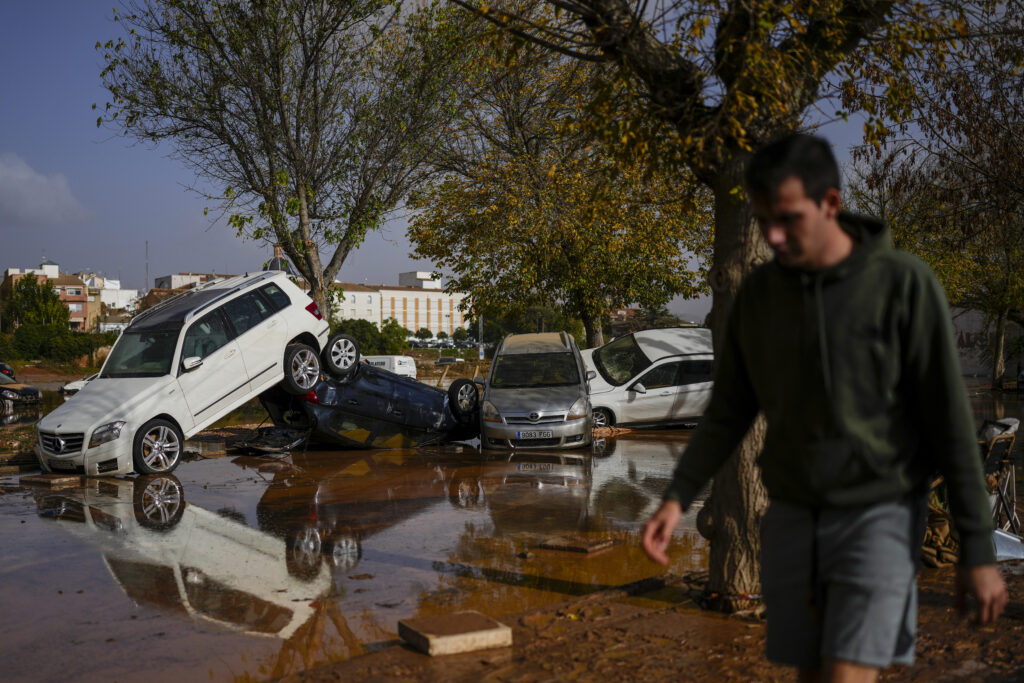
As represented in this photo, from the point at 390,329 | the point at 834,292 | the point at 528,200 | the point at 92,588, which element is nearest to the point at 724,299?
the point at 834,292

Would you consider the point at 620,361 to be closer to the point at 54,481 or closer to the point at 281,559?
the point at 54,481

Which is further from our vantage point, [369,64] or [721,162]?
[369,64]

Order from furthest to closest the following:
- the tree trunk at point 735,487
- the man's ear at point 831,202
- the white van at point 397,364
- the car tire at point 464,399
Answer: the white van at point 397,364, the car tire at point 464,399, the tree trunk at point 735,487, the man's ear at point 831,202

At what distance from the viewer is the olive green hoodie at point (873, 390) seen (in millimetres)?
2293

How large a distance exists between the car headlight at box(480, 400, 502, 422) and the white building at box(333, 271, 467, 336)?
15293 centimetres

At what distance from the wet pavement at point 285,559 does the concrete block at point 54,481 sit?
0.19 m

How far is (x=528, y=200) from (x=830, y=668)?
2012 cm

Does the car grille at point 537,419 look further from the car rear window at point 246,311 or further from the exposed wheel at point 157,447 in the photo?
the exposed wheel at point 157,447

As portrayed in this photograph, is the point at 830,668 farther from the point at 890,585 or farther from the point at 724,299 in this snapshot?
the point at 724,299

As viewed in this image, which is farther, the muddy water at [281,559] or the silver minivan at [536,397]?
the silver minivan at [536,397]

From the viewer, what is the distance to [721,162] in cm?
554

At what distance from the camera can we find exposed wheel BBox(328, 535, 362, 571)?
23.0 ft

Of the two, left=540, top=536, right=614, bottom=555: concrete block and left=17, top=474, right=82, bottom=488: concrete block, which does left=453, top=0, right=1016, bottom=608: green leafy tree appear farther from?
left=17, top=474, right=82, bottom=488: concrete block

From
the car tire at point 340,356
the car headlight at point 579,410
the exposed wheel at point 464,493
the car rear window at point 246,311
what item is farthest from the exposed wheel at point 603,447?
the car rear window at point 246,311
